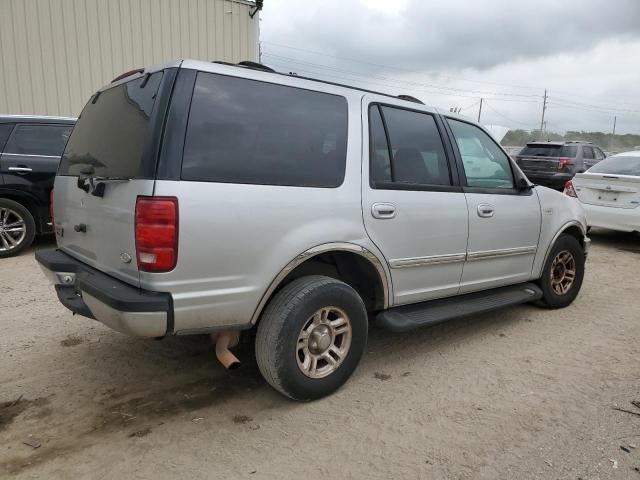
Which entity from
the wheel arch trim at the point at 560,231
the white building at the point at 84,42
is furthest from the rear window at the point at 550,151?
the wheel arch trim at the point at 560,231

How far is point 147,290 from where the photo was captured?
242cm

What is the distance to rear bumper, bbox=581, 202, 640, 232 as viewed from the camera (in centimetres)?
743

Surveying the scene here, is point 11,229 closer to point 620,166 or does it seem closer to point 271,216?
point 271,216

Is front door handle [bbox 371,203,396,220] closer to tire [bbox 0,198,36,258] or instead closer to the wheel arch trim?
the wheel arch trim

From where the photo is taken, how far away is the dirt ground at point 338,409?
2418 millimetres

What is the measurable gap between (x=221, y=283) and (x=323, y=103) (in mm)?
1291

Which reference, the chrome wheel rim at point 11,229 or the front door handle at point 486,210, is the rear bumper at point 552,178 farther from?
the chrome wheel rim at point 11,229

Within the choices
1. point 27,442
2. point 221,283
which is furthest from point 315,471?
point 27,442

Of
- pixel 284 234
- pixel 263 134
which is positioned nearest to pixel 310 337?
pixel 284 234

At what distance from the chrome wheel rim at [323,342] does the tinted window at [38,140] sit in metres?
5.27

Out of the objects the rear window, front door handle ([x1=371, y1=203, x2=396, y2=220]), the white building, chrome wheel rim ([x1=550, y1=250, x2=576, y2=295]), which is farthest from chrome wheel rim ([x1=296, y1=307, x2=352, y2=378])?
the rear window

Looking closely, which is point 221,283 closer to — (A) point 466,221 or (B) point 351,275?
(B) point 351,275

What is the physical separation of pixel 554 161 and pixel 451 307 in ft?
35.1

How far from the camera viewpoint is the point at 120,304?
7.77ft
